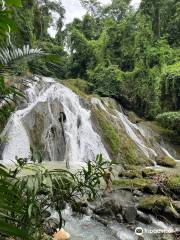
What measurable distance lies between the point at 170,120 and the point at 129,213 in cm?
1315

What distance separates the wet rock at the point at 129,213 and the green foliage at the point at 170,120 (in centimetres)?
1233

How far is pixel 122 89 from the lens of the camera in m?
22.3

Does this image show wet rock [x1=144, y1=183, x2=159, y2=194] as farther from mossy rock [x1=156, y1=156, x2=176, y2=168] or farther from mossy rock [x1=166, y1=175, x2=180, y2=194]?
mossy rock [x1=156, y1=156, x2=176, y2=168]

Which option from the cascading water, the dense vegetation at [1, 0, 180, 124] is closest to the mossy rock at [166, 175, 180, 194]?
the cascading water

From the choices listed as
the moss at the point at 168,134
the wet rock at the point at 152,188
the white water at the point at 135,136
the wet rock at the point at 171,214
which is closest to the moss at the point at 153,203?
the wet rock at the point at 171,214

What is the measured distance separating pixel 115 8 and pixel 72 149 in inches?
1011

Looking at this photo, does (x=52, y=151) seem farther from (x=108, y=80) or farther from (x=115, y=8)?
(x=115, y=8)

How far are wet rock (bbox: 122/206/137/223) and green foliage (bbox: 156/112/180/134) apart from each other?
12331 millimetres

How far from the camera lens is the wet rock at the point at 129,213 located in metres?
6.13

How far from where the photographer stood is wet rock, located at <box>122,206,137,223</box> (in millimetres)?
6129

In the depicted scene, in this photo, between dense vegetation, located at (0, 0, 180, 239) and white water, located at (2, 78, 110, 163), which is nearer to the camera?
white water, located at (2, 78, 110, 163)

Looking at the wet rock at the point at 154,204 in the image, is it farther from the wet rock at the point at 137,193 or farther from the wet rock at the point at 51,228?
the wet rock at the point at 51,228

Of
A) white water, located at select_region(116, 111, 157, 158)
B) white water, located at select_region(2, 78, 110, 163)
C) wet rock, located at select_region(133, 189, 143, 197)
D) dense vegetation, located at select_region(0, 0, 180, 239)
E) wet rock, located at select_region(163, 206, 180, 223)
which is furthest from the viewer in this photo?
dense vegetation, located at select_region(0, 0, 180, 239)

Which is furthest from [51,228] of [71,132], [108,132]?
[108,132]
